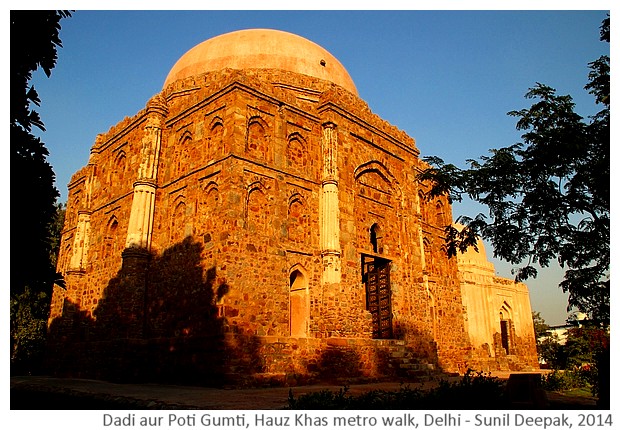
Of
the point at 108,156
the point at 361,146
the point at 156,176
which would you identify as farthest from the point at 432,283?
the point at 108,156

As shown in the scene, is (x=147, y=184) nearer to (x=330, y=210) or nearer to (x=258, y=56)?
(x=330, y=210)

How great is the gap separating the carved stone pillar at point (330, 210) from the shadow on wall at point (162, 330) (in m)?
3.64

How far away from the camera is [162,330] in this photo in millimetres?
14062

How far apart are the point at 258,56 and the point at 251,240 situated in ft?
31.1

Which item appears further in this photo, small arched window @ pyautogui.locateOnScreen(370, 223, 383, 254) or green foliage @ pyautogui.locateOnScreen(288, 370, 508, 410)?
small arched window @ pyautogui.locateOnScreen(370, 223, 383, 254)

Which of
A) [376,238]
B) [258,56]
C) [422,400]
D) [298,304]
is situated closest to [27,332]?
[298,304]

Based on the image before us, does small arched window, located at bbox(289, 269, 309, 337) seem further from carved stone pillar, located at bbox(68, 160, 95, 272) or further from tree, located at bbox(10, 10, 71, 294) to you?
carved stone pillar, located at bbox(68, 160, 95, 272)

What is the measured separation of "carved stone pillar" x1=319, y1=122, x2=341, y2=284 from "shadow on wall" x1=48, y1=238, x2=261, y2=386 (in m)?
3.64

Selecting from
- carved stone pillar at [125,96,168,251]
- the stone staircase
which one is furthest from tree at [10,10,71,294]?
the stone staircase

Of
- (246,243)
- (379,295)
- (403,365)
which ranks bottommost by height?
(403,365)

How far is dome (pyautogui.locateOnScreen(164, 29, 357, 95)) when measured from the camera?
1948cm

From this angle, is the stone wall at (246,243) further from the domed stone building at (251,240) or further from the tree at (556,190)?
the tree at (556,190)

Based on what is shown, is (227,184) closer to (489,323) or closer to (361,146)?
(361,146)

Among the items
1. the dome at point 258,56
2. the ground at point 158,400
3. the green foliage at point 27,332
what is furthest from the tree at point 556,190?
the green foliage at point 27,332
